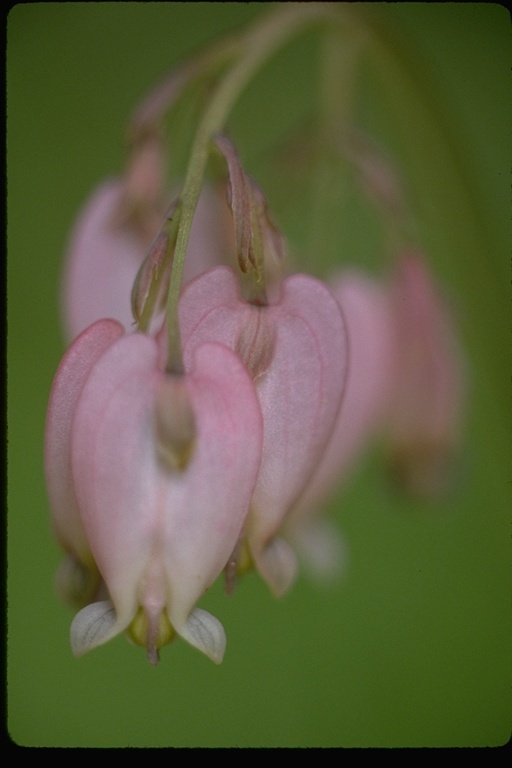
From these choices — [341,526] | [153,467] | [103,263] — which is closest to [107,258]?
[103,263]

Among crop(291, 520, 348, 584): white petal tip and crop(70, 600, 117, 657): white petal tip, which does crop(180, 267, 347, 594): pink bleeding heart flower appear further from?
crop(291, 520, 348, 584): white petal tip

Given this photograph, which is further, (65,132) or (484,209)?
(65,132)

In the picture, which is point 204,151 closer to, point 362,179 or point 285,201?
point 362,179

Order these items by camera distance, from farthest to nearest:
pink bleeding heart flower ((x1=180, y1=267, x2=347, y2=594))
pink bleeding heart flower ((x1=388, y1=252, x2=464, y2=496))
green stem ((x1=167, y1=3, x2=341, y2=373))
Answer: pink bleeding heart flower ((x1=388, y1=252, x2=464, y2=496)) → pink bleeding heart flower ((x1=180, y1=267, x2=347, y2=594)) → green stem ((x1=167, y1=3, x2=341, y2=373))

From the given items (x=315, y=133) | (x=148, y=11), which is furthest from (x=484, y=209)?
(x=148, y=11)

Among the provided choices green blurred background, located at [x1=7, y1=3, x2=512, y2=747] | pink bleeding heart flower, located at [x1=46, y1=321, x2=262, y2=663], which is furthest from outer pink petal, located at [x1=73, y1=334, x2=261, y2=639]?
green blurred background, located at [x1=7, y1=3, x2=512, y2=747]

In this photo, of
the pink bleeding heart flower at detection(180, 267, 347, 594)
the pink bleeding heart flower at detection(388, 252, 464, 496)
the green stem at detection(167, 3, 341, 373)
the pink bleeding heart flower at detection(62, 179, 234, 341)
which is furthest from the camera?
the pink bleeding heart flower at detection(388, 252, 464, 496)
